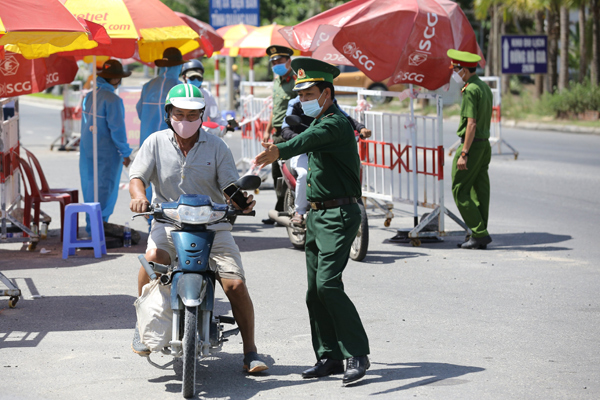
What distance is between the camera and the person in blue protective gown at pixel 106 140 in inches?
401

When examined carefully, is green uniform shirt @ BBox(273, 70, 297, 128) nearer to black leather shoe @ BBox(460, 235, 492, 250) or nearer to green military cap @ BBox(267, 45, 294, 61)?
green military cap @ BBox(267, 45, 294, 61)

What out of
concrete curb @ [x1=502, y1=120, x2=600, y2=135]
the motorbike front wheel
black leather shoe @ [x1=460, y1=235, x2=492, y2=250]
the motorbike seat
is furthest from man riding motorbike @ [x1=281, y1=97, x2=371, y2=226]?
concrete curb @ [x1=502, y1=120, x2=600, y2=135]

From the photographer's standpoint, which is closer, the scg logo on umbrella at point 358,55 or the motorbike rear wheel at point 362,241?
the motorbike rear wheel at point 362,241

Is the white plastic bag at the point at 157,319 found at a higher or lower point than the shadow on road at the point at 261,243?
higher

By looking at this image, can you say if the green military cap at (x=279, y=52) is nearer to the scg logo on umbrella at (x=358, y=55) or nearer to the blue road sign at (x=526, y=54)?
the scg logo on umbrella at (x=358, y=55)

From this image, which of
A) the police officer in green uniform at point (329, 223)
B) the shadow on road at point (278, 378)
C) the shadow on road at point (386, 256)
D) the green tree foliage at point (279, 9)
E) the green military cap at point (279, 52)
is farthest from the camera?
the green tree foliage at point (279, 9)

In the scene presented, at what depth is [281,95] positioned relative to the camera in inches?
447

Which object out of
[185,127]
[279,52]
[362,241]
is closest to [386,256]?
[362,241]

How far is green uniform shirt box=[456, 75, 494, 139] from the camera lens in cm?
971

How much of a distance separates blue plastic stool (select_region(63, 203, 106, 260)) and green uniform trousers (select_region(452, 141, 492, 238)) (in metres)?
3.95

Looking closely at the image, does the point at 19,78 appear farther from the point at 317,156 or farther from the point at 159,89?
the point at 317,156

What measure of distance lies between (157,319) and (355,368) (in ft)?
4.04

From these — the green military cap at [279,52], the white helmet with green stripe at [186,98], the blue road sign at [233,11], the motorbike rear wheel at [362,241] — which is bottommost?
the motorbike rear wheel at [362,241]

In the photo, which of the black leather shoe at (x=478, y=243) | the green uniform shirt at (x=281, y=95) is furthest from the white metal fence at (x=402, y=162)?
the green uniform shirt at (x=281, y=95)
